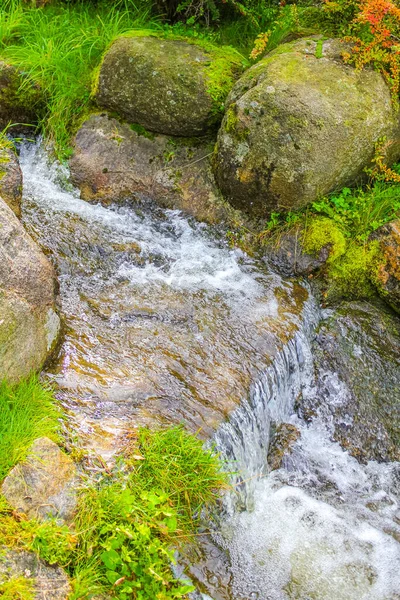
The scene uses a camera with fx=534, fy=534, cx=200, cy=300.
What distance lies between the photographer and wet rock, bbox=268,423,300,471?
4.09 metres

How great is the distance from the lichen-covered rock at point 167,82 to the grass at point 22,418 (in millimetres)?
3503

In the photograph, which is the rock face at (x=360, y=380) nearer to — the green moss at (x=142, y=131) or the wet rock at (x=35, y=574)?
the wet rock at (x=35, y=574)

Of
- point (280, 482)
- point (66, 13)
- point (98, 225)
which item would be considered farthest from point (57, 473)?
point (66, 13)

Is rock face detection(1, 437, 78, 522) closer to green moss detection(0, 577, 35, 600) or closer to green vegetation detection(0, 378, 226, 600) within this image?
green vegetation detection(0, 378, 226, 600)

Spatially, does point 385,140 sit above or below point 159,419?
above

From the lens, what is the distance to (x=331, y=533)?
3645 millimetres

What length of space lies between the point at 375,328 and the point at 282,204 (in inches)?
58.2

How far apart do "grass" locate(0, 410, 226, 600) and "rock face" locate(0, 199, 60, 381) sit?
27 centimetres

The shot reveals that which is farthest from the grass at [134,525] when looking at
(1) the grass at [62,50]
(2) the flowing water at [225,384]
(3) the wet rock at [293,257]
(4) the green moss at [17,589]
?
(1) the grass at [62,50]

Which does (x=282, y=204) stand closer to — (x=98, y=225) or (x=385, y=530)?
(x=98, y=225)

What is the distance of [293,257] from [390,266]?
899 millimetres

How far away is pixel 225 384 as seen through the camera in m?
4.07

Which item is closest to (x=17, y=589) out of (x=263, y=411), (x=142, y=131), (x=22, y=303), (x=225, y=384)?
(x=22, y=303)

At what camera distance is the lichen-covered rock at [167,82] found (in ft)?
18.7
